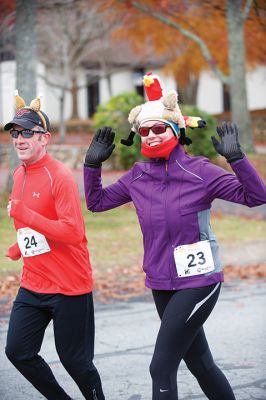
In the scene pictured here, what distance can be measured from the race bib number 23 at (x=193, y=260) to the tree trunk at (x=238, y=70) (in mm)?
19622

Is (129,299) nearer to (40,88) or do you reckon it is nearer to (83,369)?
(83,369)

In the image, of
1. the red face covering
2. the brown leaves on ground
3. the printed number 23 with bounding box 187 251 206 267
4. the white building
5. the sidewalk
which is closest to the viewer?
the printed number 23 with bounding box 187 251 206 267

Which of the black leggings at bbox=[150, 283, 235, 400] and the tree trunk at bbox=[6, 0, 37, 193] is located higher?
the tree trunk at bbox=[6, 0, 37, 193]

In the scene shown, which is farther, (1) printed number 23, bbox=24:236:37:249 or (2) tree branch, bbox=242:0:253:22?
(2) tree branch, bbox=242:0:253:22

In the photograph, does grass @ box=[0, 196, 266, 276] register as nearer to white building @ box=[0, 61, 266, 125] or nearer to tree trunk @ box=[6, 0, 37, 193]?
tree trunk @ box=[6, 0, 37, 193]

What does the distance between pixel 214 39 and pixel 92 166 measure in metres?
26.5

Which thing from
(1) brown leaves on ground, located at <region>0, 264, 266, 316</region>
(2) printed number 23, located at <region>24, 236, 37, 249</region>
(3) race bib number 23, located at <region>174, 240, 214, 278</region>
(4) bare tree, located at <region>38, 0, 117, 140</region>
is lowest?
(1) brown leaves on ground, located at <region>0, 264, 266, 316</region>

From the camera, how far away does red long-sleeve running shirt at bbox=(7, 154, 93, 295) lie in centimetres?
474

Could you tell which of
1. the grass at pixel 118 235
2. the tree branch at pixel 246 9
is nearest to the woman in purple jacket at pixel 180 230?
the grass at pixel 118 235

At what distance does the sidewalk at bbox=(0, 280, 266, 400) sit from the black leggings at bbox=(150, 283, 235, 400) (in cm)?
111

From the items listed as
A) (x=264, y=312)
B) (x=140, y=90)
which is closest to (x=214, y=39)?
(x=140, y=90)

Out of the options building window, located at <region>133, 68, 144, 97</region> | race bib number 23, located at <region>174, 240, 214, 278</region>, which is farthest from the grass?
building window, located at <region>133, 68, 144, 97</region>

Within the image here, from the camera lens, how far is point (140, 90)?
50344 mm

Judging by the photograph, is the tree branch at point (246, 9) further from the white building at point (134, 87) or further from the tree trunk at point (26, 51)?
the white building at point (134, 87)
